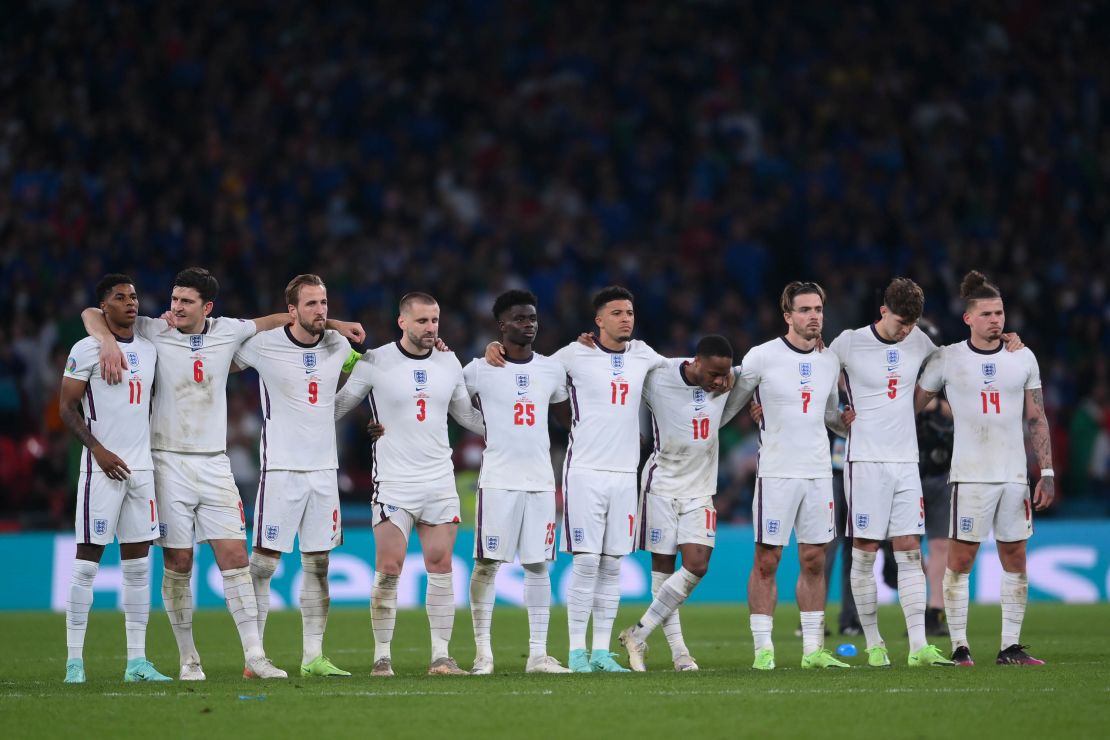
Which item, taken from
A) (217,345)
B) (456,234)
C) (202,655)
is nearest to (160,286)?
(456,234)

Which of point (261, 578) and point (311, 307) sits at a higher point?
point (311, 307)

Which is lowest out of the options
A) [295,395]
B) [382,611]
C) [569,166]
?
[382,611]

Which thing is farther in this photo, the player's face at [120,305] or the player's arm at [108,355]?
the player's face at [120,305]

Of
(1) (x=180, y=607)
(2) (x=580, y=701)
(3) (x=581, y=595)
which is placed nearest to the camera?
(2) (x=580, y=701)

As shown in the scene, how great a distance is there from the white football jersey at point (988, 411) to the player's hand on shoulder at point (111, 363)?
604 centimetres

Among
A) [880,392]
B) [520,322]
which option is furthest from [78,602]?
[880,392]

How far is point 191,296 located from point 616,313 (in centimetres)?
308

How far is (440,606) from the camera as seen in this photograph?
1145 centimetres

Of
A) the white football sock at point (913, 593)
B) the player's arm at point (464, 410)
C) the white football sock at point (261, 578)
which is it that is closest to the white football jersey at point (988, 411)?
the white football sock at point (913, 593)

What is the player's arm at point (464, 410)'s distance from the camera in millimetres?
11797

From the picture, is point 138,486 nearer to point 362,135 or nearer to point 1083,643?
point 1083,643

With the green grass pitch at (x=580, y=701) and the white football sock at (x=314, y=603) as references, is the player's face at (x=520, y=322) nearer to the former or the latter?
the white football sock at (x=314, y=603)

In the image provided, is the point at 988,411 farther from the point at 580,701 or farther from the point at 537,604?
the point at 580,701

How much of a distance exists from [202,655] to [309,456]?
304 centimetres
